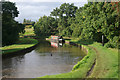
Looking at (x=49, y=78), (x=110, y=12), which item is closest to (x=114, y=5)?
(x=110, y=12)

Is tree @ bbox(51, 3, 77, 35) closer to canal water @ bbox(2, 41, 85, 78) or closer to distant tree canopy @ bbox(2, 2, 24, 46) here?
distant tree canopy @ bbox(2, 2, 24, 46)

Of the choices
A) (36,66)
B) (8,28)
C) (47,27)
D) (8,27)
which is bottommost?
(36,66)

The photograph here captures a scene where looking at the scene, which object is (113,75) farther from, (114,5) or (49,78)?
(114,5)

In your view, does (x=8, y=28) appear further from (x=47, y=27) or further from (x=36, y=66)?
(x=47, y=27)

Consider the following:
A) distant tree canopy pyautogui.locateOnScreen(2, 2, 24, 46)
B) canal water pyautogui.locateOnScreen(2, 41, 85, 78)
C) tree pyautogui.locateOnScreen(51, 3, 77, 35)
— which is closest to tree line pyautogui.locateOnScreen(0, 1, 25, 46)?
distant tree canopy pyautogui.locateOnScreen(2, 2, 24, 46)

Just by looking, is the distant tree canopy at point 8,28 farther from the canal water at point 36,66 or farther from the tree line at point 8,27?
the canal water at point 36,66

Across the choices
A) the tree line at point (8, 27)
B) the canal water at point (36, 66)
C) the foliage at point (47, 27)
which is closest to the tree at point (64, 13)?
the foliage at point (47, 27)

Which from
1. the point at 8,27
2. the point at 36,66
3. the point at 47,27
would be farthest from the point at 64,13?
the point at 36,66

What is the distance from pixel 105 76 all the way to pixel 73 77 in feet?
8.45

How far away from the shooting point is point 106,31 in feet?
88.7

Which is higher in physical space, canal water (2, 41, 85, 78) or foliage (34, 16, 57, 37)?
foliage (34, 16, 57, 37)

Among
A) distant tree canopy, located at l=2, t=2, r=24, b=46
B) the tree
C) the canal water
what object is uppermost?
the tree

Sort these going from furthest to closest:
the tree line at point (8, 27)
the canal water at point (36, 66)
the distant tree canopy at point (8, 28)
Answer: the tree line at point (8, 27) → the distant tree canopy at point (8, 28) → the canal water at point (36, 66)

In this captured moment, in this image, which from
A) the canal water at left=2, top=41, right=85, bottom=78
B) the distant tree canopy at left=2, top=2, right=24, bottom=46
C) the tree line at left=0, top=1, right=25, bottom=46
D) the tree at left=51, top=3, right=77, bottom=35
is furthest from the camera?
the tree at left=51, top=3, right=77, bottom=35
